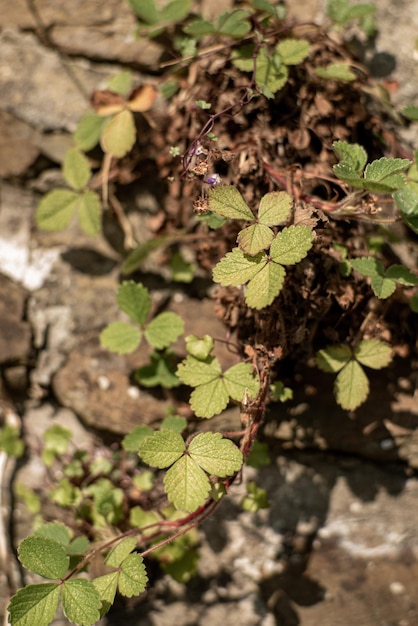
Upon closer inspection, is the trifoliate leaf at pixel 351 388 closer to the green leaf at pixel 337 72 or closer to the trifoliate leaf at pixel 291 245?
the trifoliate leaf at pixel 291 245

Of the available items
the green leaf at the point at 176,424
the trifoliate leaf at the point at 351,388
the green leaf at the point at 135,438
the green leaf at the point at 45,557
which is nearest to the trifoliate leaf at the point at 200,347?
the green leaf at the point at 176,424

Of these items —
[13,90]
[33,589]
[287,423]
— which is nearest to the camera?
[33,589]

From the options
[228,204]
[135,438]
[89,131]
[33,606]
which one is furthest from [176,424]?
[89,131]

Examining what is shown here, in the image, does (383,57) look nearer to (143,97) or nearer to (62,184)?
(143,97)

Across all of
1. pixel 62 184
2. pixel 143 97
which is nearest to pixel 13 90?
pixel 62 184

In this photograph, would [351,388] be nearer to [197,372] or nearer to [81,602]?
[197,372]

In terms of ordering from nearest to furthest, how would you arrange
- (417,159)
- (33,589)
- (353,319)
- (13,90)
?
(33,589) < (417,159) < (353,319) < (13,90)

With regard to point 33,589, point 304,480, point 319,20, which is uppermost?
point 319,20
